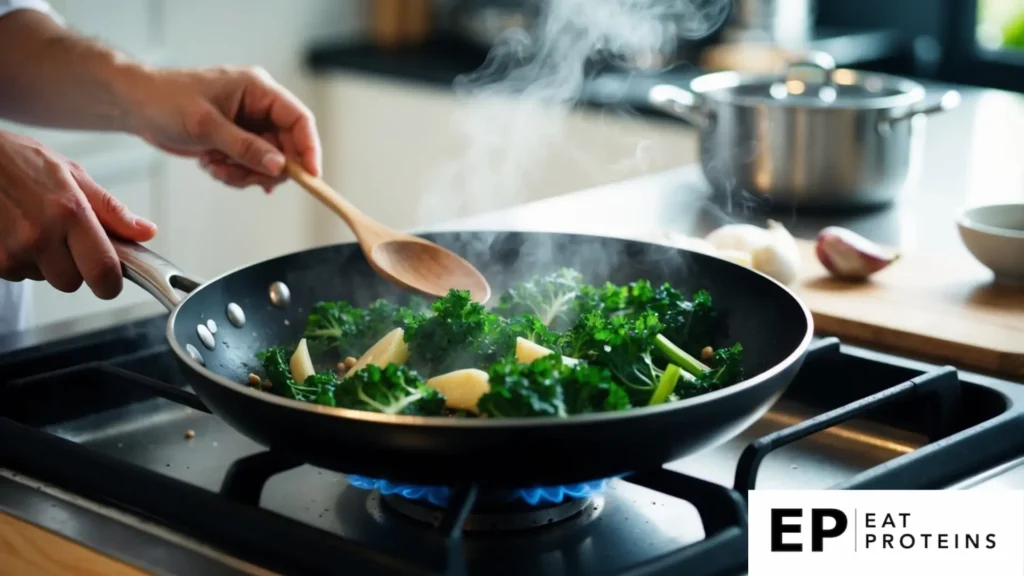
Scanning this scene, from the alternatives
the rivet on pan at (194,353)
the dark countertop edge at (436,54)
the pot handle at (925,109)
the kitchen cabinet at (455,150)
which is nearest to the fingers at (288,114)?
the rivet on pan at (194,353)

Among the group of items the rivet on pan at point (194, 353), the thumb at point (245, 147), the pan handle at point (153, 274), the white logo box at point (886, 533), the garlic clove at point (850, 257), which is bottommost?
the garlic clove at point (850, 257)

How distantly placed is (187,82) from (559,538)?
0.72m

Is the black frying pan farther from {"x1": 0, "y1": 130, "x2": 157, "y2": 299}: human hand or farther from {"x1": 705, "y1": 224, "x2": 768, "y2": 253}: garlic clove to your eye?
{"x1": 705, "y1": 224, "x2": 768, "y2": 253}: garlic clove

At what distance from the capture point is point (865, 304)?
139 centimetres

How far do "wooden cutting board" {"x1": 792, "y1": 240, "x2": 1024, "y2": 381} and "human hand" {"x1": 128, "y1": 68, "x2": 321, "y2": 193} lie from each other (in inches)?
22.8

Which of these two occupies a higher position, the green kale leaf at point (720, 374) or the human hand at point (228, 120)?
the human hand at point (228, 120)

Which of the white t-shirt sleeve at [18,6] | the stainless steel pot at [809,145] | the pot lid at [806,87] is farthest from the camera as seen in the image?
the pot lid at [806,87]

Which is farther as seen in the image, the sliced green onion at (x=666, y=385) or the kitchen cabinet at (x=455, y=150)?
the kitchen cabinet at (x=455, y=150)

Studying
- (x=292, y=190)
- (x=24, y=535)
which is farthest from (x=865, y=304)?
(x=292, y=190)

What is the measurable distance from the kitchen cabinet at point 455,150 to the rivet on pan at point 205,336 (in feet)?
5.14

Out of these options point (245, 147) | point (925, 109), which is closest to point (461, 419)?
point (245, 147)

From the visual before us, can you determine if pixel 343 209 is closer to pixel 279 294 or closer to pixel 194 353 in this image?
pixel 279 294

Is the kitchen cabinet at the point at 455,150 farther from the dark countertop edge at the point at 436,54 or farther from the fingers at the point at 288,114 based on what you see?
the fingers at the point at 288,114

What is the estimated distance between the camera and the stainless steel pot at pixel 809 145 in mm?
1734
